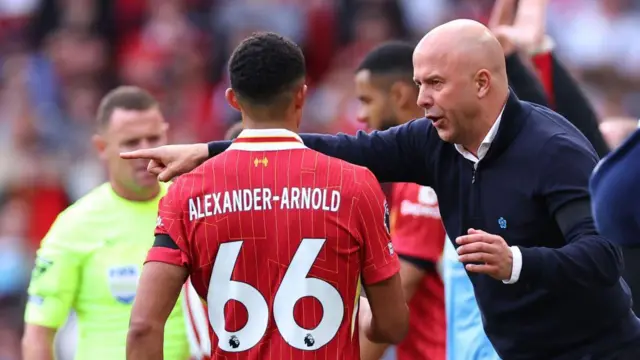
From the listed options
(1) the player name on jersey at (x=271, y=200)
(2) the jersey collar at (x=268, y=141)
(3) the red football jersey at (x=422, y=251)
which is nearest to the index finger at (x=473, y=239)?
(1) the player name on jersey at (x=271, y=200)

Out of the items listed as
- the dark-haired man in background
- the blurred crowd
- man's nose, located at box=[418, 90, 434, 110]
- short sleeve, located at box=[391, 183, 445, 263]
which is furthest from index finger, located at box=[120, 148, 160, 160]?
the blurred crowd

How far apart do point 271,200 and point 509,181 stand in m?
0.89

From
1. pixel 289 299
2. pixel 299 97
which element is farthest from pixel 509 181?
pixel 289 299

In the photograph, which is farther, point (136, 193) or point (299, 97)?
point (136, 193)

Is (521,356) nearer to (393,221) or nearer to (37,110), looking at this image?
(393,221)

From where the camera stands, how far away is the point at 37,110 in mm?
12297

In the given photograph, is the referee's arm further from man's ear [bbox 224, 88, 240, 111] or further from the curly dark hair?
man's ear [bbox 224, 88, 240, 111]

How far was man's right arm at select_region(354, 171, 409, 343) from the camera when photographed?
4207mm

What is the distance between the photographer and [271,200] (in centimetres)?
417

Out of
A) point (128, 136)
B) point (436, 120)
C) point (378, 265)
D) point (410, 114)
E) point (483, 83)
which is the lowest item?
point (378, 265)

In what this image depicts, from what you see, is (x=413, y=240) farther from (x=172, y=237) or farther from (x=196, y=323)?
(x=172, y=237)

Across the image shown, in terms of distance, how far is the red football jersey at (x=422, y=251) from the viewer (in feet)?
19.5

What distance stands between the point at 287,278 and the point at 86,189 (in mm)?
7447

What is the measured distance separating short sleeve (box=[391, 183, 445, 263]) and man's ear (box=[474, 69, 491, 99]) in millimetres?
1398
